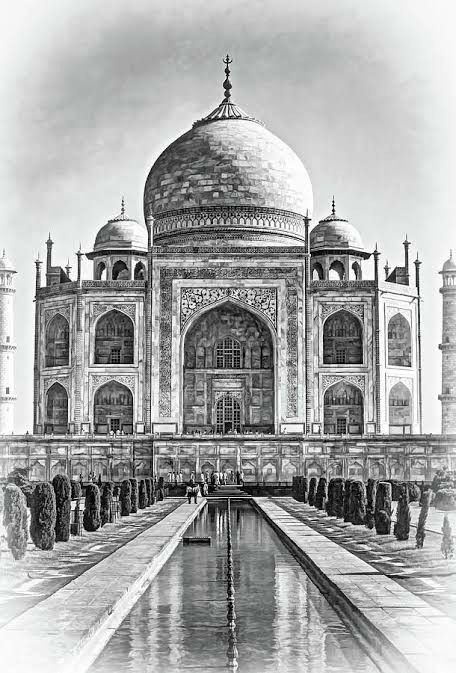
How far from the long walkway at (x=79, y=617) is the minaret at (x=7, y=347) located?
2150cm

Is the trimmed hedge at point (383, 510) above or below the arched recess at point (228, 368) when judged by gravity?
below

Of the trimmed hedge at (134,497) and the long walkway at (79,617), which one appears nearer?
the long walkway at (79,617)

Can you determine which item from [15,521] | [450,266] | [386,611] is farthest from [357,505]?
[450,266]

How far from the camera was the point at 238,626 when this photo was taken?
720cm

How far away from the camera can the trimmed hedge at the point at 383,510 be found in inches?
538

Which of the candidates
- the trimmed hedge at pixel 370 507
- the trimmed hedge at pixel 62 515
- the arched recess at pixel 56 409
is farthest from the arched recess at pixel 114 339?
the trimmed hedge at pixel 62 515

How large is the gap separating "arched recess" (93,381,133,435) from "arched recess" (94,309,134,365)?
790 mm

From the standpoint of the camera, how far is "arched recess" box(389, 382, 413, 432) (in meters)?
32.4

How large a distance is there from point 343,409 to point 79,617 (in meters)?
25.2

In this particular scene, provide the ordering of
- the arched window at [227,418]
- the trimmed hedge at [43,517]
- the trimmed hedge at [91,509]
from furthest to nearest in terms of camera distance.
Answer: the arched window at [227,418], the trimmed hedge at [91,509], the trimmed hedge at [43,517]

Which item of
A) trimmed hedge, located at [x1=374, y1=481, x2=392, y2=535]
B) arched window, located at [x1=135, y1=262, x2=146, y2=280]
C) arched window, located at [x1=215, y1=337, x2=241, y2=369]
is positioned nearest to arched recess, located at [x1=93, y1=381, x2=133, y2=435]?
arched window, located at [x1=215, y1=337, x2=241, y2=369]

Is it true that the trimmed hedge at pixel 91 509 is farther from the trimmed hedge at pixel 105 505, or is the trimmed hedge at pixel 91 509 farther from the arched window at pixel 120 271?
the arched window at pixel 120 271

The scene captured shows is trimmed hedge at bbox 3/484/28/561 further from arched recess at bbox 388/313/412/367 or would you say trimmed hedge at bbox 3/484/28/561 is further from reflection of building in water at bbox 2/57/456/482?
arched recess at bbox 388/313/412/367

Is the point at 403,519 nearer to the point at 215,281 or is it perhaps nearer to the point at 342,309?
the point at 342,309
